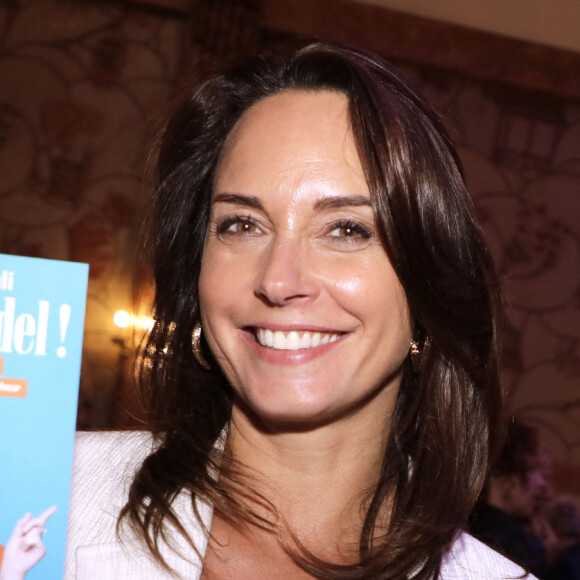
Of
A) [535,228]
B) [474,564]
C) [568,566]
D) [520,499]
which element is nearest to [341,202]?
[474,564]

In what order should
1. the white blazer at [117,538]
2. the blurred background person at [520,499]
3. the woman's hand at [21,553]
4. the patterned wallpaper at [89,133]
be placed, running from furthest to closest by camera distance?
the patterned wallpaper at [89,133] → the blurred background person at [520,499] → the white blazer at [117,538] → the woman's hand at [21,553]

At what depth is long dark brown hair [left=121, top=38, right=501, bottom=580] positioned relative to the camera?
1.34 m

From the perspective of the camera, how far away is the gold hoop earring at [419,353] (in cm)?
149

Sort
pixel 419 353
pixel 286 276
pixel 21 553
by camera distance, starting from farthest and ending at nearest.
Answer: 1. pixel 419 353
2. pixel 286 276
3. pixel 21 553

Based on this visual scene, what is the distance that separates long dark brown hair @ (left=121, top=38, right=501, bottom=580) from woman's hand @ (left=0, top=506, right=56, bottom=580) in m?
0.35

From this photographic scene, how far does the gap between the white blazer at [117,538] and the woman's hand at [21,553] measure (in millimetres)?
306

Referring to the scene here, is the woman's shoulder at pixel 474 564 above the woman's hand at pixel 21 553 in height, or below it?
below

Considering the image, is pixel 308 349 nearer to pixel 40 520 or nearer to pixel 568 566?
pixel 40 520

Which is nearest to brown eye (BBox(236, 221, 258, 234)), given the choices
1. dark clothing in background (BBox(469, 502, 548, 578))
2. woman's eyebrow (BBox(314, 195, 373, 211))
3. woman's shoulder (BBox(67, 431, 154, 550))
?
woman's eyebrow (BBox(314, 195, 373, 211))

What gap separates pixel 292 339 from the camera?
1.31 m

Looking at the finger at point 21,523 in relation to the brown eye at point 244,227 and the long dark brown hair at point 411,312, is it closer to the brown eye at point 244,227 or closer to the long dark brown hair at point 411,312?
the long dark brown hair at point 411,312

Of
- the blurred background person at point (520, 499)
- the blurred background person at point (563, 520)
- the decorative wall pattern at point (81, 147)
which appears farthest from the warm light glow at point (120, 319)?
the blurred background person at point (563, 520)

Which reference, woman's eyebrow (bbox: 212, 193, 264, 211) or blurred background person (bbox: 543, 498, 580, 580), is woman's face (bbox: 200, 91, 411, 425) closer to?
woman's eyebrow (bbox: 212, 193, 264, 211)

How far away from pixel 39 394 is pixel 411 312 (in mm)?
663
